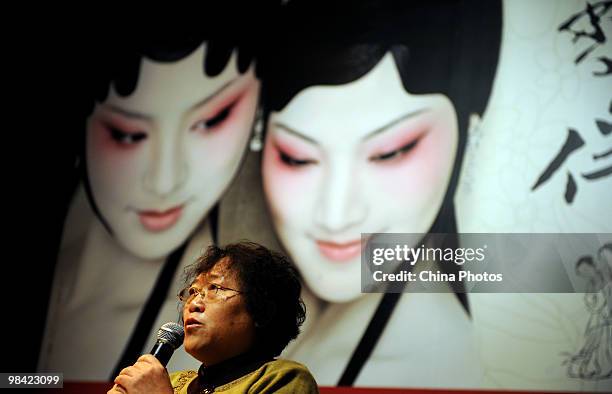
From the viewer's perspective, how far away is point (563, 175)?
271 centimetres

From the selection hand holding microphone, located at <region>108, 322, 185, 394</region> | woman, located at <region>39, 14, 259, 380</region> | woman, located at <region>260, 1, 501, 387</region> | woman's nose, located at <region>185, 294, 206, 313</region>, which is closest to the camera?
hand holding microphone, located at <region>108, 322, 185, 394</region>

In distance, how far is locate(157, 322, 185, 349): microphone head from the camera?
136 centimetres

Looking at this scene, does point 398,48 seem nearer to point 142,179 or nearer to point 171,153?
point 171,153

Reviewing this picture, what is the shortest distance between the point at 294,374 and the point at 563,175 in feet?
5.88

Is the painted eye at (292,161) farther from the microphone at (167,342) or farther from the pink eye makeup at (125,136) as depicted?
the microphone at (167,342)

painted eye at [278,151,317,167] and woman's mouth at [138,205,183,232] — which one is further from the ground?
painted eye at [278,151,317,167]

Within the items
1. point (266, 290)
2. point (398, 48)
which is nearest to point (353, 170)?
point (398, 48)

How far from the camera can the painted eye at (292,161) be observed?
2.80 m

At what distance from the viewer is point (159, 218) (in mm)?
2871

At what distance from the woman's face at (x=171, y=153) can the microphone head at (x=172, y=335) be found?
1.48 m

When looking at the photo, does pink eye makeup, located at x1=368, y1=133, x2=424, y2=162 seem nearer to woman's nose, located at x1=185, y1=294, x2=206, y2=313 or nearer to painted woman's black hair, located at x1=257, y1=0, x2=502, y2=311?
painted woman's black hair, located at x1=257, y1=0, x2=502, y2=311

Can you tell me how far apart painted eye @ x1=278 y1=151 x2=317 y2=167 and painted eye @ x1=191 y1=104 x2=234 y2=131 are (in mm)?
274

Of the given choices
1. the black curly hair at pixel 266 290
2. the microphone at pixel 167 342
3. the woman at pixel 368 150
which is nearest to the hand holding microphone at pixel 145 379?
the microphone at pixel 167 342

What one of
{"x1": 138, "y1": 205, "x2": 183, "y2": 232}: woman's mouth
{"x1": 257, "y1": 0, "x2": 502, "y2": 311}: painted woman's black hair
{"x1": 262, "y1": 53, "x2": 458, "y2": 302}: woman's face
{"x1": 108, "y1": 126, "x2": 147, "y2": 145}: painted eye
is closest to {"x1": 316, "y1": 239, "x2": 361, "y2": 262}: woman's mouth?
{"x1": 262, "y1": 53, "x2": 458, "y2": 302}: woman's face
